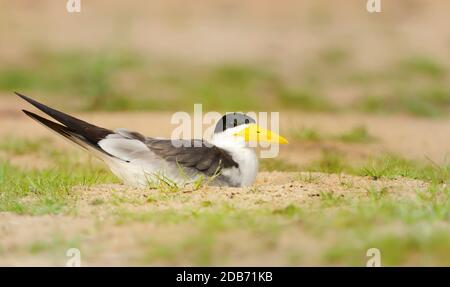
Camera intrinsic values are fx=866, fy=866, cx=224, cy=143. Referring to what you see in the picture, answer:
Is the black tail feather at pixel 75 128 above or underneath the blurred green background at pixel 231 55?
underneath

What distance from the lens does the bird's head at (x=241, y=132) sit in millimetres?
5395

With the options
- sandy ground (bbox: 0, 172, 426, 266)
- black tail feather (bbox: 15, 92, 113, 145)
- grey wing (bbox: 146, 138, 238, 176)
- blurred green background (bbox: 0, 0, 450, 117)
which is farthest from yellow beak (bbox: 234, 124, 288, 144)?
blurred green background (bbox: 0, 0, 450, 117)

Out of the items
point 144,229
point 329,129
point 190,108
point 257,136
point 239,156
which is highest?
point 190,108

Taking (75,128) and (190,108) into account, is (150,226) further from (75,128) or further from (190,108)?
(190,108)

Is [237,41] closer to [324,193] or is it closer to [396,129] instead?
[396,129]

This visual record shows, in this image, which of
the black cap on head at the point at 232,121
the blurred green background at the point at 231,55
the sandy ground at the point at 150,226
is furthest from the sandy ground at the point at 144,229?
the blurred green background at the point at 231,55

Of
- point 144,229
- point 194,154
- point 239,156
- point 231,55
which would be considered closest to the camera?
point 144,229

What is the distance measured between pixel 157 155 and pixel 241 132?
0.60 m

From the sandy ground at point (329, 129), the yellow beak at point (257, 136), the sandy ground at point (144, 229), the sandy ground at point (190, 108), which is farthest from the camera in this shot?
the sandy ground at point (329, 129)

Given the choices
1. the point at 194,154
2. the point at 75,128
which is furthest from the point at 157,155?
the point at 75,128

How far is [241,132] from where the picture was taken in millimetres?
5422

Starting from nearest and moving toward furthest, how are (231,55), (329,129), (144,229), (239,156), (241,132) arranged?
(144,229), (239,156), (241,132), (329,129), (231,55)

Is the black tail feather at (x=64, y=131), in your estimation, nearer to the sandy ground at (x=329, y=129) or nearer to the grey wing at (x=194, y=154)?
the grey wing at (x=194, y=154)

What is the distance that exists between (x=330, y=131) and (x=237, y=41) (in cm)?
496
